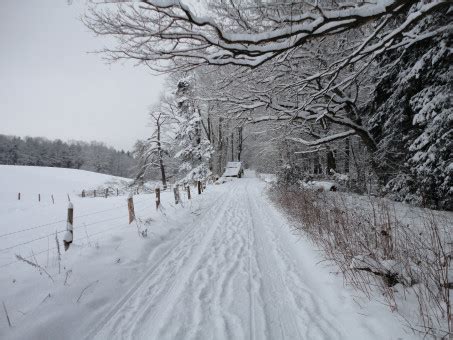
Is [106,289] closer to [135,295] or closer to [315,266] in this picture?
[135,295]

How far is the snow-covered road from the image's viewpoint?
237 cm

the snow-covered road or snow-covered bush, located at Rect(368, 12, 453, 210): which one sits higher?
snow-covered bush, located at Rect(368, 12, 453, 210)

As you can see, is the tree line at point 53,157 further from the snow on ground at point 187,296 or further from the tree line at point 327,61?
the snow on ground at point 187,296

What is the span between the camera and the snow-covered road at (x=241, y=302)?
2.37 meters

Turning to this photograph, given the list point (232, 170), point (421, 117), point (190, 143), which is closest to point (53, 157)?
point (232, 170)

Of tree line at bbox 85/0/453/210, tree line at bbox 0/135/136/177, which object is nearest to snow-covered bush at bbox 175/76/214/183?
tree line at bbox 85/0/453/210

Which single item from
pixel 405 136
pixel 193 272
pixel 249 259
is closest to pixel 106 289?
pixel 193 272

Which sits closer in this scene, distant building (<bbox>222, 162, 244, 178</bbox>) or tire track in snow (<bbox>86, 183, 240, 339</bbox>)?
tire track in snow (<bbox>86, 183, 240, 339</bbox>)

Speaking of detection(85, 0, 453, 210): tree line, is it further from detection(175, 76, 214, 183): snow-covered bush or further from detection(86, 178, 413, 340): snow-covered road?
detection(175, 76, 214, 183): snow-covered bush

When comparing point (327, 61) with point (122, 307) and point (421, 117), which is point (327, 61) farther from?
point (122, 307)

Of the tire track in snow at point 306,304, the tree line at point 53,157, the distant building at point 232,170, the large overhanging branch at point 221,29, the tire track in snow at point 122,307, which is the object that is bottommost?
the tire track in snow at point 306,304

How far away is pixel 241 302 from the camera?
2.90m

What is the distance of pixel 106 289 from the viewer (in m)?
3.23

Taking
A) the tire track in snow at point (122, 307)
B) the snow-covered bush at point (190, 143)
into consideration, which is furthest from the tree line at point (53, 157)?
the tire track in snow at point (122, 307)
